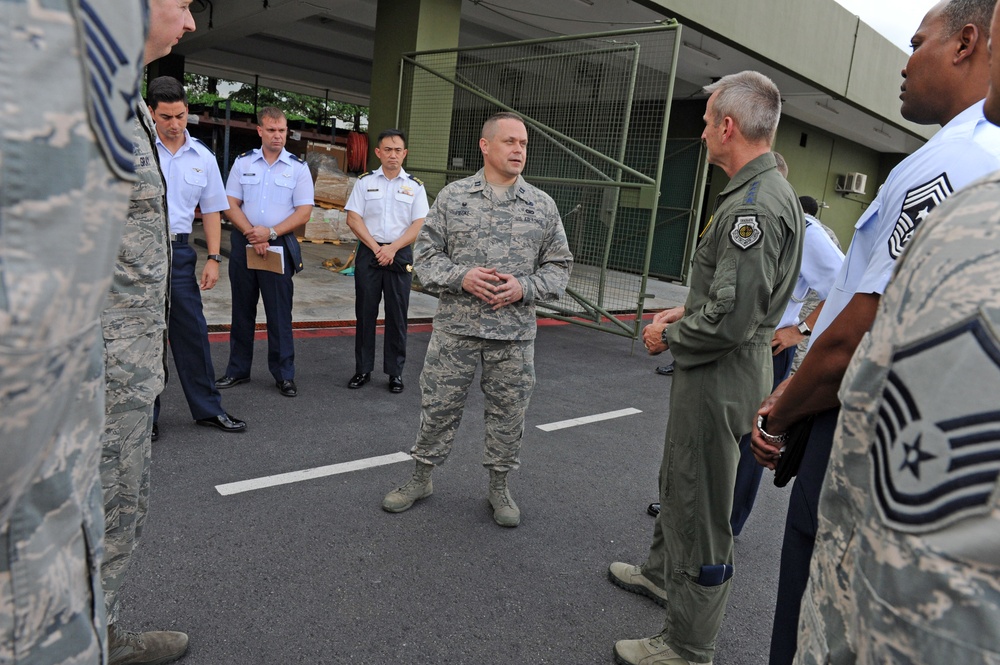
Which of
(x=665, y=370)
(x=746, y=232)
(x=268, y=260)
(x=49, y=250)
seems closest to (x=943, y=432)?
(x=49, y=250)

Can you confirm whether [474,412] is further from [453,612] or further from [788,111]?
[788,111]

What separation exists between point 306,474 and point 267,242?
1.84 m

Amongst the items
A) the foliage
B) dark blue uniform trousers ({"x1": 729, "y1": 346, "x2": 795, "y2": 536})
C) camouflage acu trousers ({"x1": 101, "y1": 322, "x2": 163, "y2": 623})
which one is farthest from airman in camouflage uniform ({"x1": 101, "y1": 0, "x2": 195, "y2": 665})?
the foliage

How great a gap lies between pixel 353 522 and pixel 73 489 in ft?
7.52

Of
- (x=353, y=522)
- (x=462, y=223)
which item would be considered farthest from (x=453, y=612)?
(x=462, y=223)

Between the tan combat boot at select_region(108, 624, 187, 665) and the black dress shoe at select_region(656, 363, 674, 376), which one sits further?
the black dress shoe at select_region(656, 363, 674, 376)

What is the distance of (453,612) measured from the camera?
238 centimetres

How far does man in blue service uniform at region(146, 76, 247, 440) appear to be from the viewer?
11.7 ft

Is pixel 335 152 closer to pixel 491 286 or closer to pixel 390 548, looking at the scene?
pixel 491 286

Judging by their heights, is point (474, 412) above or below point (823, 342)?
below

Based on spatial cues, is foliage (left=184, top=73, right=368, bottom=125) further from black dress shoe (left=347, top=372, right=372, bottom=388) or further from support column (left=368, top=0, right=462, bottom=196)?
black dress shoe (left=347, top=372, right=372, bottom=388)

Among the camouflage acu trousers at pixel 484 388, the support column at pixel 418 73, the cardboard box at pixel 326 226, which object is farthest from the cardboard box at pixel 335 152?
the camouflage acu trousers at pixel 484 388

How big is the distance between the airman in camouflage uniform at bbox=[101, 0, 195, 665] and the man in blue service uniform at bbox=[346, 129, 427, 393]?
2864 mm

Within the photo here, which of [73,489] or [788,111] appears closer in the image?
[73,489]
